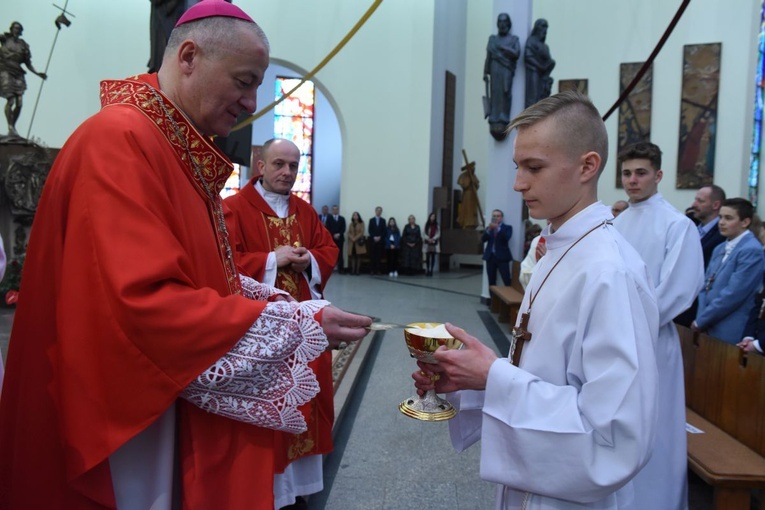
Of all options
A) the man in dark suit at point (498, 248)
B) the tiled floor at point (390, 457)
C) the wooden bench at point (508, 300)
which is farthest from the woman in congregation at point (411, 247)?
the tiled floor at point (390, 457)

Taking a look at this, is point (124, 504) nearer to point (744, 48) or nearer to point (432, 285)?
point (432, 285)

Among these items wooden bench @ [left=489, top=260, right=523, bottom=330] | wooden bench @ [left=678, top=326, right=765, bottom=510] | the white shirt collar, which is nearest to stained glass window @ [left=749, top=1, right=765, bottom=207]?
wooden bench @ [left=489, top=260, right=523, bottom=330]

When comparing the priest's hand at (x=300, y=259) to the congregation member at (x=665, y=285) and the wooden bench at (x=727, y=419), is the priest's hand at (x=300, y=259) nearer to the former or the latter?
the congregation member at (x=665, y=285)

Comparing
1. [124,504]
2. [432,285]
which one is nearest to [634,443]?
[124,504]

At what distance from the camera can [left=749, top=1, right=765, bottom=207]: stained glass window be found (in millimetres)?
13133

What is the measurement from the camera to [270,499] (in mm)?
1345

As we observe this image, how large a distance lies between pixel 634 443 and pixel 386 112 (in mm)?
14173

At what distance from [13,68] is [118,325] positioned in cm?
1066

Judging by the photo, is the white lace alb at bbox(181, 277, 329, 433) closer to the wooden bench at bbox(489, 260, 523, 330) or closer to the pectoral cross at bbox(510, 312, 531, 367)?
the pectoral cross at bbox(510, 312, 531, 367)

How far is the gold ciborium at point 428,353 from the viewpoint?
1.49m

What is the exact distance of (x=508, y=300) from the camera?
24.1ft

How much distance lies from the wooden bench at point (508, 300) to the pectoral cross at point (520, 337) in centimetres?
571

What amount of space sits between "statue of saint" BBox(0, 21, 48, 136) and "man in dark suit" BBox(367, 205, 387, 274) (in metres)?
7.49

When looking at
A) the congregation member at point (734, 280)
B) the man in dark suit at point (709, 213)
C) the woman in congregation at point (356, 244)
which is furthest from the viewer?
the woman in congregation at point (356, 244)
